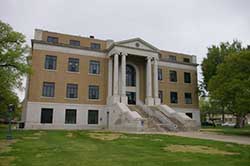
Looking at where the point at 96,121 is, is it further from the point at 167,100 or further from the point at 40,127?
the point at 167,100

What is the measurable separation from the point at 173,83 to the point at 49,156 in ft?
104

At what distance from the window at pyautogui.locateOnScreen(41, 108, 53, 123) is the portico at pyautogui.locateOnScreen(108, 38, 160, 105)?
759 centimetres

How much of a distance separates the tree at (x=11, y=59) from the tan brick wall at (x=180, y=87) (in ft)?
69.1

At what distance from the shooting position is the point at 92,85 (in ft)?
108

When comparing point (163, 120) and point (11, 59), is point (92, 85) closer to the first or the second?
point (163, 120)

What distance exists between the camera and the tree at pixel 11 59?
21859 mm

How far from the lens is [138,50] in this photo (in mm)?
33438

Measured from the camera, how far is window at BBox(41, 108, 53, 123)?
97.0 feet

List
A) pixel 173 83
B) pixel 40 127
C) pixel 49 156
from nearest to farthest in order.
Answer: pixel 49 156 → pixel 40 127 → pixel 173 83

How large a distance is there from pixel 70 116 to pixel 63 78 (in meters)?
5.00

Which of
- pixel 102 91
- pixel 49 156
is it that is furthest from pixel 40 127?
pixel 49 156

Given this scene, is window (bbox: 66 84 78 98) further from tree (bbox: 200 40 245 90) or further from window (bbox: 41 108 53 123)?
tree (bbox: 200 40 245 90)

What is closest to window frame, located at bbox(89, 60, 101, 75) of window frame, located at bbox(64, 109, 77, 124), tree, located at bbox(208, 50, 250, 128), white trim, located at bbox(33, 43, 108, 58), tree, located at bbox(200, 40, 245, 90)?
white trim, located at bbox(33, 43, 108, 58)

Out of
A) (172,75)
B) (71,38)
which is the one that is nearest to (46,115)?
(71,38)
